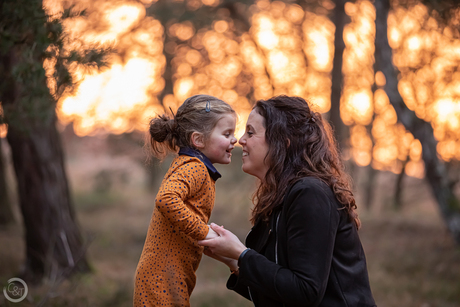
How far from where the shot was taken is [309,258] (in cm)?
179

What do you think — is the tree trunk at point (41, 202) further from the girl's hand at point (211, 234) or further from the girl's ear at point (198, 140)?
the girl's hand at point (211, 234)

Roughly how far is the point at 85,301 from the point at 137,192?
15.8 m

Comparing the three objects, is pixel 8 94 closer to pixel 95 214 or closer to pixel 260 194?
pixel 260 194

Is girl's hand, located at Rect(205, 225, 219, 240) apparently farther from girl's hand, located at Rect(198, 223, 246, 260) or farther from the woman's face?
the woman's face

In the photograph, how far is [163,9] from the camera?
12.5 metres

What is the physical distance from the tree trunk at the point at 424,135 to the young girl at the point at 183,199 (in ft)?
20.3

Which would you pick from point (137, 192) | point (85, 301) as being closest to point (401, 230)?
point (85, 301)

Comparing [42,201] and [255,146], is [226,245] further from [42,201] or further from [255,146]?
[42,201]

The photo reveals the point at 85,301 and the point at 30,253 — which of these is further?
the point at 30,253

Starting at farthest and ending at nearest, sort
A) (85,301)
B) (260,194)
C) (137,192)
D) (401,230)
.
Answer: (137,192) < (401,230) < (85,301) < (260,194)

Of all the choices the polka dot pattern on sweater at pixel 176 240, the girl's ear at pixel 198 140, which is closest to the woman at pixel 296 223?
the polka dot pattern on sweater at pixel 176 240

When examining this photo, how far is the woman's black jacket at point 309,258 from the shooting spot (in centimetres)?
179

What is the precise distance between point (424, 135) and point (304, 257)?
6996mm

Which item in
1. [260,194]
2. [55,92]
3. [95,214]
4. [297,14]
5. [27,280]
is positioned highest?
[55,92]
